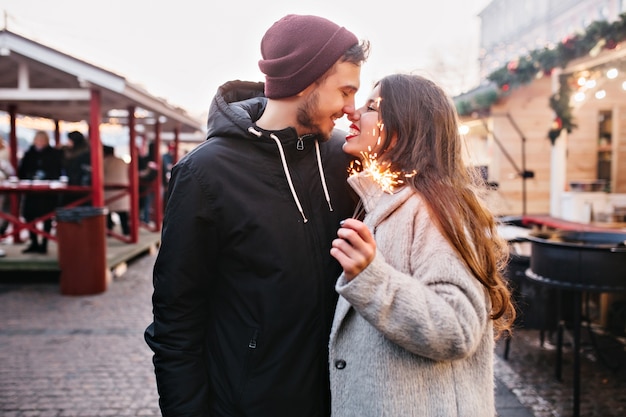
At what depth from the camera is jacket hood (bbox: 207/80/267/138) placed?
6.38 ft

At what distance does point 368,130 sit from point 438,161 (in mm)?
288

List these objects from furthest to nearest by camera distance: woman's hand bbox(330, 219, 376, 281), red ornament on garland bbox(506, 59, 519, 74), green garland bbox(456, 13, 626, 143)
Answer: red ornament on garland bbox(506, 59, 519, 74), green garland bbox(456, 13, 626, 143), woman's hand bbox(330, 219, 376, 281)

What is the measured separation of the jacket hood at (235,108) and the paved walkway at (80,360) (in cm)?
301

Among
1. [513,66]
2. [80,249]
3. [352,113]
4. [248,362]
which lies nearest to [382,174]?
[352,113]

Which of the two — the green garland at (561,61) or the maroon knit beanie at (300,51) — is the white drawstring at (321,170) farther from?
the green garland at (561,61)

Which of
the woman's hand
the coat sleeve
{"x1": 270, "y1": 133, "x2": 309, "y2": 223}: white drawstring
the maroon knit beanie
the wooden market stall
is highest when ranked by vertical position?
the wooden market stall

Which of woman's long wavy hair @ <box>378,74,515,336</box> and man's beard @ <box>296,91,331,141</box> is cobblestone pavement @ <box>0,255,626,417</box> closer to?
woman's long wavy hair @ <box>378,74,515,336</box>

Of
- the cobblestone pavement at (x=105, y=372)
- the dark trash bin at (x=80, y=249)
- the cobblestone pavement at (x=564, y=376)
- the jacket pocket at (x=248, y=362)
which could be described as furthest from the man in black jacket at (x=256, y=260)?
the dark trash bin at (x=80, y=249)

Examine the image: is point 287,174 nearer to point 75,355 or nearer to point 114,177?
point 75,355

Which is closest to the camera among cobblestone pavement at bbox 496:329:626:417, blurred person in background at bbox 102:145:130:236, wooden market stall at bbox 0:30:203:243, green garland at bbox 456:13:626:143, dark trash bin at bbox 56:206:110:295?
cobblestone pavement at bbox 496:329:626:417

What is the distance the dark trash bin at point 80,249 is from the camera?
794cm

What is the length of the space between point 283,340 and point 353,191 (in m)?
0.65

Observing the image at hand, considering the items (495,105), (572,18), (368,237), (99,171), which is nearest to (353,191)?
(368,237)

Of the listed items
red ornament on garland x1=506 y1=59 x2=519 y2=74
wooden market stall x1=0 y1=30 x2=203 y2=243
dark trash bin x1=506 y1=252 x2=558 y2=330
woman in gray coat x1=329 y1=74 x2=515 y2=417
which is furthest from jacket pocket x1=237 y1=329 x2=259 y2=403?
red ornament on garland x1=506 y1=59 x2=519 y2=74
